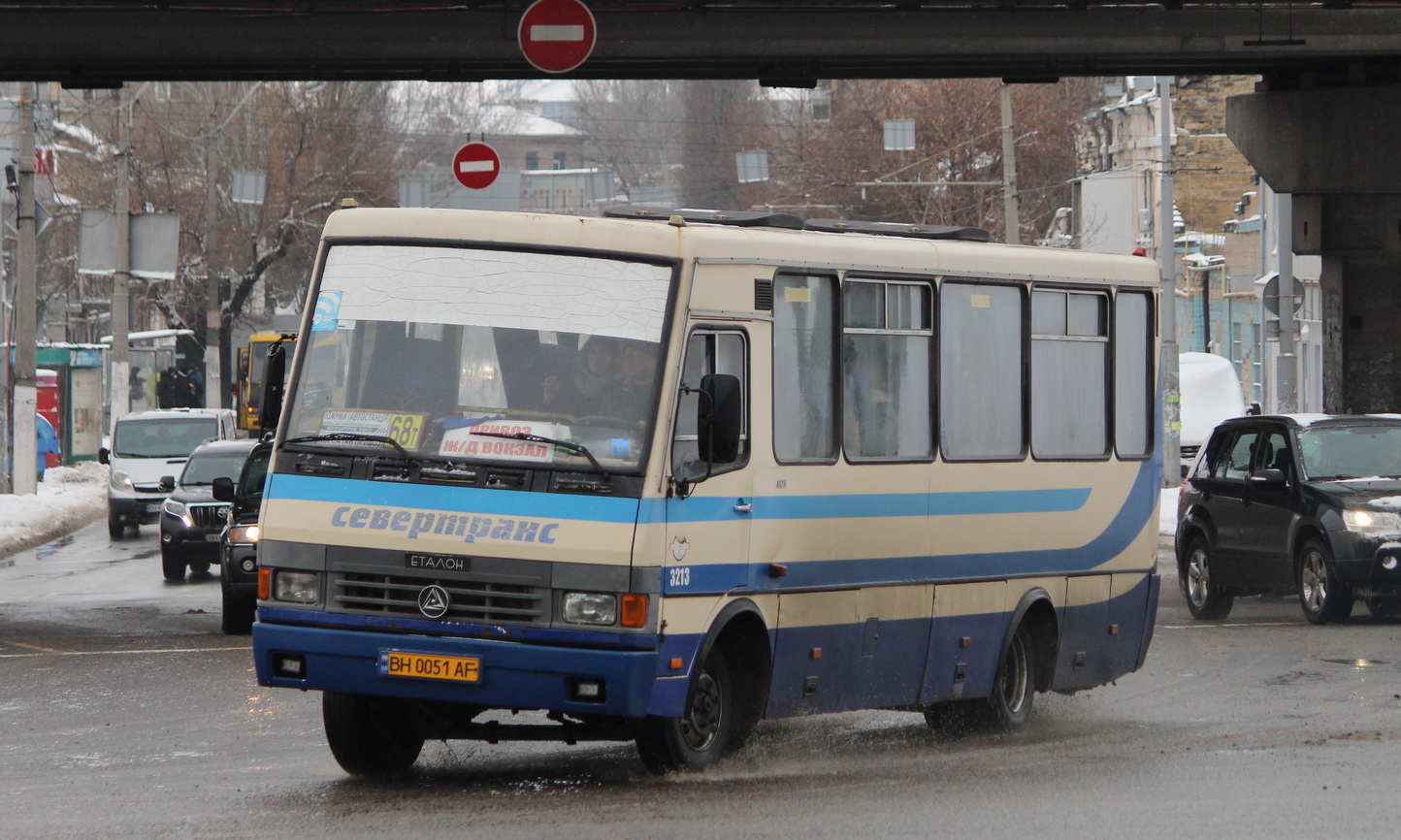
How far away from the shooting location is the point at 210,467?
24.3 metres

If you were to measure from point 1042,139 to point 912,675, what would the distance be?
58.0 metres

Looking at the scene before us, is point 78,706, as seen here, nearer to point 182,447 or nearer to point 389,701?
point 389,701

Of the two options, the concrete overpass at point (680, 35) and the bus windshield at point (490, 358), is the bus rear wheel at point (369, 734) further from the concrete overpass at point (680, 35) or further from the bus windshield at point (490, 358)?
the concrete overpass at point (680, 35)

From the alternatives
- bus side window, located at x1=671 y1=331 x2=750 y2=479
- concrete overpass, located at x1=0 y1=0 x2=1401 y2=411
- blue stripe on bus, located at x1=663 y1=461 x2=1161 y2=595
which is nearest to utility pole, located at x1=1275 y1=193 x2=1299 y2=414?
concrete overpass, located at x1=0 y1=0 x2=1401 y2=411

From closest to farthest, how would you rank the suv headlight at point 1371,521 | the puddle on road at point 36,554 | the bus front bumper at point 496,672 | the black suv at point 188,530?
Answer: the bus front bumper at point 496,672 → the suv headlight at point 1371,521 → the black suv at point 188,530 → the puddle on road at point 36,554

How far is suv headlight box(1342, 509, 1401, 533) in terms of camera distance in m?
16.3

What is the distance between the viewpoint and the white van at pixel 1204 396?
4253 cm

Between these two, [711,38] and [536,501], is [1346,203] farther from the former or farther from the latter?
[536,501]

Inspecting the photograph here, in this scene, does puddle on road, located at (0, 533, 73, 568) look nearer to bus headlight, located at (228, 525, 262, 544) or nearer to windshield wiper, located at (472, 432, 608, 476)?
bus headlight, located at (228, 525, 262, 544)

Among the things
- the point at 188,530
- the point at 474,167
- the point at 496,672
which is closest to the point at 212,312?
the point at 188,530

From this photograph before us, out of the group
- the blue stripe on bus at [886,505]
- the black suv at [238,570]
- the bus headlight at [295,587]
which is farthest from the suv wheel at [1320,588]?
the bus headlight at [295,587]

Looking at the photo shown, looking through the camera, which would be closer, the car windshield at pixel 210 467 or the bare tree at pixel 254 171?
the car windshield at pixel 210 467

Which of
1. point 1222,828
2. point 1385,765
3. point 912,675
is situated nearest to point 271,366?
point 912,675

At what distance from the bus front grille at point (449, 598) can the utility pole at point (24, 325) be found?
25.9 meters
